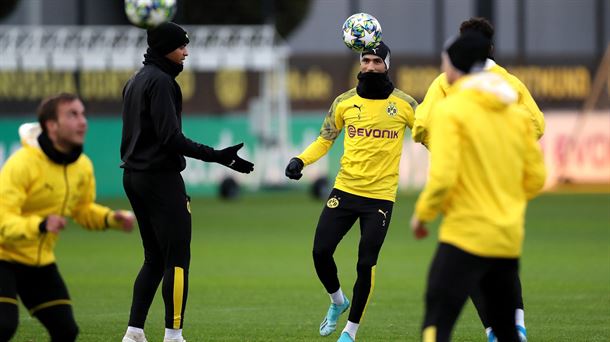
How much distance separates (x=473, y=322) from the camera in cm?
1245

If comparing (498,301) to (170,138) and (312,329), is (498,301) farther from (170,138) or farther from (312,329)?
(312,329)

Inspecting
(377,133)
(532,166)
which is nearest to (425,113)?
(377,133)

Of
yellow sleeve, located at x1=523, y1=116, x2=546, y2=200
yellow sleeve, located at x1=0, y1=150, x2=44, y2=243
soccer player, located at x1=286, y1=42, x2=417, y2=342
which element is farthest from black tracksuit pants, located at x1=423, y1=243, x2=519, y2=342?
soccer player, located at x1=286, y1=42, x2=417, y2=342

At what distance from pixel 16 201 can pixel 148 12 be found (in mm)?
Result: 3072

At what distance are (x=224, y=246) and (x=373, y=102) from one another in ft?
37.7

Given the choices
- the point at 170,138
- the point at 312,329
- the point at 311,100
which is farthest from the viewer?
the point at 311,100

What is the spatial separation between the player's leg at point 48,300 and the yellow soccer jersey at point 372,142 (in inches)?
125

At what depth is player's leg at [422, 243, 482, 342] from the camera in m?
7.64

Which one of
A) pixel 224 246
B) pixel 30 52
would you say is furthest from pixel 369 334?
pixel 30 52

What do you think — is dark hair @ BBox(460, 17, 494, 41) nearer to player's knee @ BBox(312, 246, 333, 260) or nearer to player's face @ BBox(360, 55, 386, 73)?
player's face @ BBox(360, 55, 386, 73)

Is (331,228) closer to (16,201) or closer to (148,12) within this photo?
(148,12)

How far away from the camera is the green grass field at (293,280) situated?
11820 mm

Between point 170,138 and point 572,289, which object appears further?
point 572,289

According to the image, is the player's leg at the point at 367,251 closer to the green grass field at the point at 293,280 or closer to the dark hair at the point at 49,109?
the green grass field at the point at 293,280
